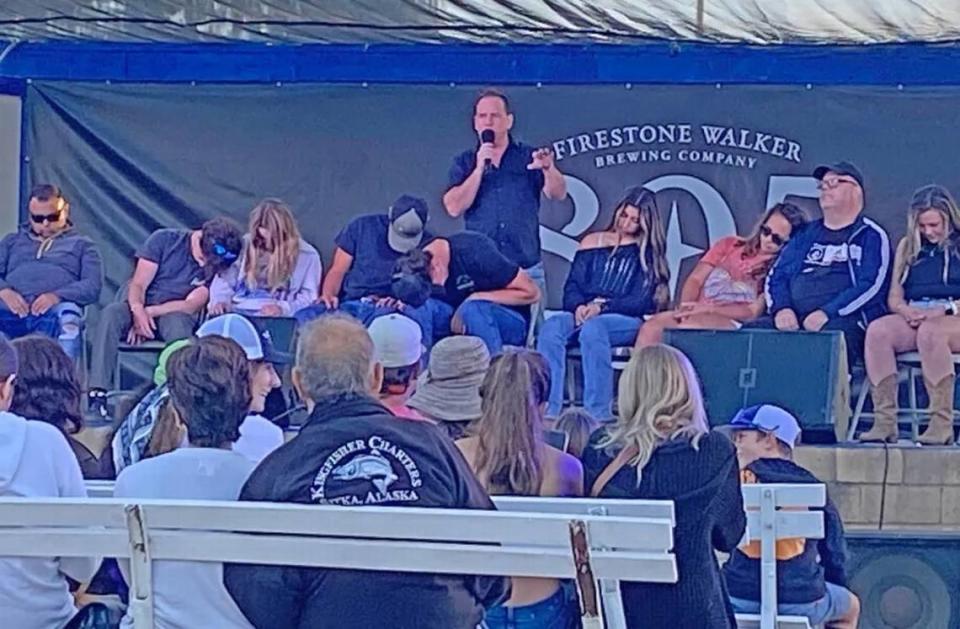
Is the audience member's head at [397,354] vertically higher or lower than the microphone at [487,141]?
lower

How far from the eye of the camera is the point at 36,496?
3.78m

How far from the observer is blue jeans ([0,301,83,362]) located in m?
8.38

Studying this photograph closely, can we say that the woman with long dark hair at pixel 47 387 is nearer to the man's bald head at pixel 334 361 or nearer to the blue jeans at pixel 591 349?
the man's bald head at pixel 334 361

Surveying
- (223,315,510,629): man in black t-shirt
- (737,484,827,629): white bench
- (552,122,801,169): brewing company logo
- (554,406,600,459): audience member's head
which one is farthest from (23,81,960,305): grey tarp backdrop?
(223,315,510,629): man in black t-shirt

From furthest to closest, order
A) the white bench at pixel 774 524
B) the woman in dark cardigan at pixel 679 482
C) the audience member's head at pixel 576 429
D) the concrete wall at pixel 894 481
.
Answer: the concrete wall at pixel 894 481 < the audience member's head at pixel 576 429 < the white bench at pixel 774 524 < the woman in dark cardigan at pixel 679 482

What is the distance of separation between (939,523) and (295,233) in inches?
126

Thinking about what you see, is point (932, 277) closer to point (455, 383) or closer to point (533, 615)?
point (455, 383)

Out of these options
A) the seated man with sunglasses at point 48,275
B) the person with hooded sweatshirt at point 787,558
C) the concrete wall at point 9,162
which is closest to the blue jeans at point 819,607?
the person with hooded sweatshirt at point 787,558

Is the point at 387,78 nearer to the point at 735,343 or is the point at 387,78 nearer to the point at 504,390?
the point at 735,343

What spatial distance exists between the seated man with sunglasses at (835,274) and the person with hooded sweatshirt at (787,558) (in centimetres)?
263

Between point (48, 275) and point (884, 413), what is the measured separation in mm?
3889

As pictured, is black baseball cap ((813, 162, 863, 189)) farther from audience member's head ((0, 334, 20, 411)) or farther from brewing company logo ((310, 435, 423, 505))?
brewing company logo ((310, 435, 423, 505))

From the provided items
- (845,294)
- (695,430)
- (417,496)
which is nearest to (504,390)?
(695,430)

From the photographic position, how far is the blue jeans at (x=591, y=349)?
25.5ft
